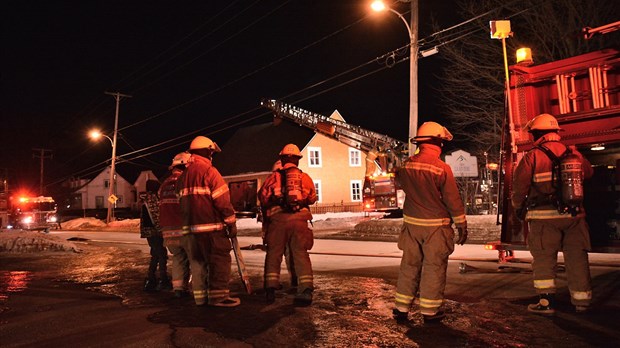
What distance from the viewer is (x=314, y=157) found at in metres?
37.8

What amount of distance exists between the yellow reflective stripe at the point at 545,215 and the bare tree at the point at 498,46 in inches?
465

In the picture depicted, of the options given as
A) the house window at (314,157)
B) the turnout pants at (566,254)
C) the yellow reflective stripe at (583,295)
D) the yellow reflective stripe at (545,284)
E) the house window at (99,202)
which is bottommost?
the yellow reflective stripe at (583,295)

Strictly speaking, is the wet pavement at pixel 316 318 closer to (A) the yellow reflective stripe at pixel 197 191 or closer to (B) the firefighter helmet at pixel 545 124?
(A) the yellow reflective stripe at pixel 197 191

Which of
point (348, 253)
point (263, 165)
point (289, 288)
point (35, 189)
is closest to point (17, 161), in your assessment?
point (35, 189)

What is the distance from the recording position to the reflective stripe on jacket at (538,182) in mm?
5312

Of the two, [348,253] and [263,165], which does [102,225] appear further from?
[348,253]

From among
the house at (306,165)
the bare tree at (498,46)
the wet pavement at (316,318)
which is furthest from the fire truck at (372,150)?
the wet pavement at (316,318)

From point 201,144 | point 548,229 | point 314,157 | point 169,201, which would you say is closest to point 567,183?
point 548,229

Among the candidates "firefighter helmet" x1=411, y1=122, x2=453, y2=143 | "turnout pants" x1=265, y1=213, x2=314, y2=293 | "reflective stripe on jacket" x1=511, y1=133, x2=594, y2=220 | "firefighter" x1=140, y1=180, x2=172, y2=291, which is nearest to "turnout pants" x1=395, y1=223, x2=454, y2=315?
"firefighter helmet" x1=411, y1=122, x2=453, y2=143

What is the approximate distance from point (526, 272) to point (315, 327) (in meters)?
4.49

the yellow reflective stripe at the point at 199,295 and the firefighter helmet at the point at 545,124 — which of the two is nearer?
the firefighter helmet at the point at 545,124

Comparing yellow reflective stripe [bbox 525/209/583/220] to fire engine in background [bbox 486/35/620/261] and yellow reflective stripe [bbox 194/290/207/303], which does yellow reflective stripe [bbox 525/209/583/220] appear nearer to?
fire engine in background [bbox 486/35/620/261]

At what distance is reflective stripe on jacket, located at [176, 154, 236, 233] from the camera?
5.97m

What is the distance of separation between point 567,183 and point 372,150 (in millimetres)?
19719
